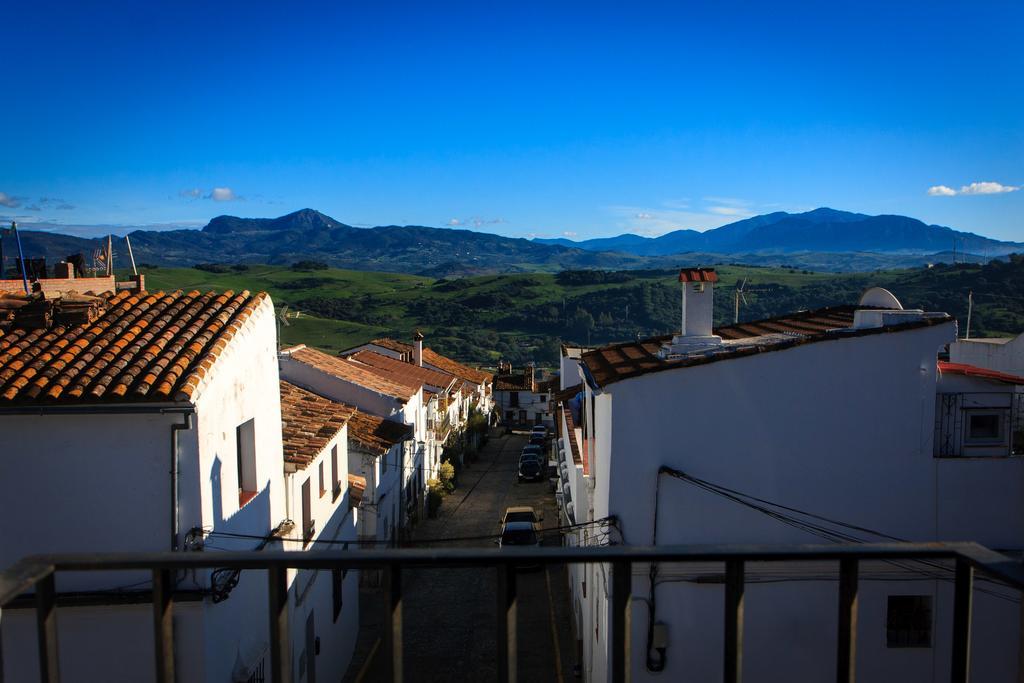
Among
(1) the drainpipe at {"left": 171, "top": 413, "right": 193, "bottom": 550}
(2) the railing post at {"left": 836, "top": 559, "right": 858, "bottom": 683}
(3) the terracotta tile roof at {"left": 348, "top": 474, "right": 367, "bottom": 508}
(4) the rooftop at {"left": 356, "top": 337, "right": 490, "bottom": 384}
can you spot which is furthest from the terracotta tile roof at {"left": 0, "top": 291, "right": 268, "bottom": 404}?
(4) the rooftop at {"left": 356, "top": 337, "right": 490, "bottom": 384}

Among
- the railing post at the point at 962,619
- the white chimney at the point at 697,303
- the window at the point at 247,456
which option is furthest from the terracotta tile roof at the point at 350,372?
the railing post at the point at 962,619

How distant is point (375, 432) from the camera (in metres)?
22.0

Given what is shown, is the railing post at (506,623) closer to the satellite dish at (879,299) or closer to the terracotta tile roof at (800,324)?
the terracotta tile roof at (800,324)

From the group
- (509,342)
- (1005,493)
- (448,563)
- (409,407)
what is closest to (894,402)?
(1005,493)

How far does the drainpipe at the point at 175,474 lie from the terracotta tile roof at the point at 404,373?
21706mm

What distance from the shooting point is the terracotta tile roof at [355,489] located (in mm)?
18078

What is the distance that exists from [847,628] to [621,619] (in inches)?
30.2

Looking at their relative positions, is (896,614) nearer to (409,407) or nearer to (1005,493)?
(1005,493)

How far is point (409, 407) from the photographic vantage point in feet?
88.9

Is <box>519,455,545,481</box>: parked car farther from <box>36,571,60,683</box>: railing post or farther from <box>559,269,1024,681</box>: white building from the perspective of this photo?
<box>36,571,60,683</box>: railing post

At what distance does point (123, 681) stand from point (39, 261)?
7.62m

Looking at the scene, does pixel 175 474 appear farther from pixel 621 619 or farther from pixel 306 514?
pixel 621 619

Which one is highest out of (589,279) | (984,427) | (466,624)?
(589,279)

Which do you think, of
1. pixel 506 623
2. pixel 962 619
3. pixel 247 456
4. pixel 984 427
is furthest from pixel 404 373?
pixel 962 619
